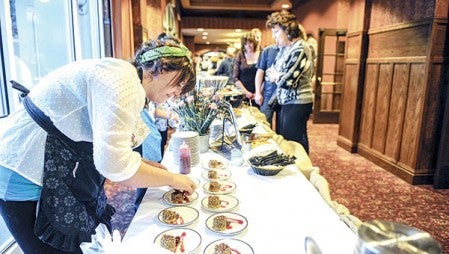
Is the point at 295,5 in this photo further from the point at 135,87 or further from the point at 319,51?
the point at 135,87

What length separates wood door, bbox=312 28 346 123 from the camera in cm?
589

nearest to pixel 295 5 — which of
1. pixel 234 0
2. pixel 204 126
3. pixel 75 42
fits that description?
pixel 234 0

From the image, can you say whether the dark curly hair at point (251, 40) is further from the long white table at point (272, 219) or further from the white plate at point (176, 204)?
the white plate at point (176, 204)

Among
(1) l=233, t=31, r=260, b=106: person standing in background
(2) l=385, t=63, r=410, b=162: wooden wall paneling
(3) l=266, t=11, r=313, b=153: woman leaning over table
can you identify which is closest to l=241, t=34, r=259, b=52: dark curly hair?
(1) l=233, t=31, r=260, b=106: person standing in background

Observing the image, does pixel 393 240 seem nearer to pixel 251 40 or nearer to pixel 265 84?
pixel 265 84

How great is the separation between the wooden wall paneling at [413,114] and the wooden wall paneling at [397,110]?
59 millimetres

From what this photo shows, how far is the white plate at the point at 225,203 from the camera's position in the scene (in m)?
1.03

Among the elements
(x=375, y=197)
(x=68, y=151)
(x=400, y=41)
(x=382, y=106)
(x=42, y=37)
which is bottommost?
(x=375, y=197)

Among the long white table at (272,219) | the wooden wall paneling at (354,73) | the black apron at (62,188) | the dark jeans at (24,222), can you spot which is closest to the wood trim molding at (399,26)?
the wooden wall paneling at (354,73)

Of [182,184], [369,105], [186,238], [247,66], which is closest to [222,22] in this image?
[247,66]

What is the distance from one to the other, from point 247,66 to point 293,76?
1318 millimetres

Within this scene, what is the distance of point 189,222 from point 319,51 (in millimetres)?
5588

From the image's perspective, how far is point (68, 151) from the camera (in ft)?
3.02

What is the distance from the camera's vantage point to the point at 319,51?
5910mm
